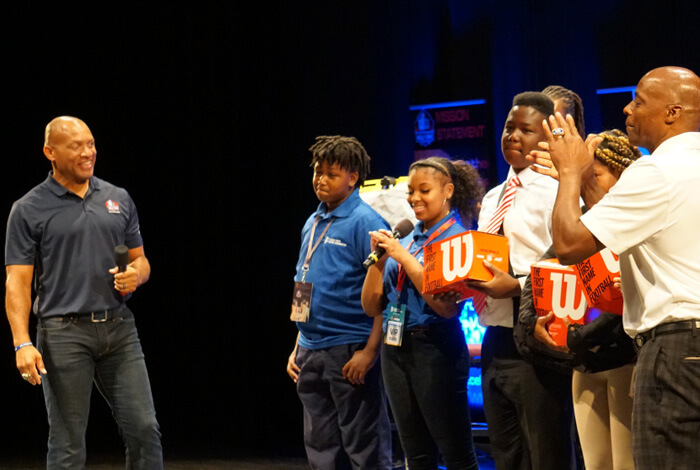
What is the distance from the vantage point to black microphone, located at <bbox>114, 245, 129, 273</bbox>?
355cm

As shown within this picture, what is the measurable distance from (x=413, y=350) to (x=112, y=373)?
1380mm

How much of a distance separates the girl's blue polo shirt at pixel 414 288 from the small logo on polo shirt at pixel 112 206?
1.29 m

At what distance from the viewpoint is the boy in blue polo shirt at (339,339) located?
336cm

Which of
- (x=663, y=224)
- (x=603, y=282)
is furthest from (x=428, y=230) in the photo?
(x=663, y=224)

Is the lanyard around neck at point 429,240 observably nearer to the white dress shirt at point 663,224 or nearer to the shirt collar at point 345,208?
the shirt collar at point 345,208

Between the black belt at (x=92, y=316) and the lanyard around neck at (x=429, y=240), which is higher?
the lanyard around neck at (x=429, y=240)

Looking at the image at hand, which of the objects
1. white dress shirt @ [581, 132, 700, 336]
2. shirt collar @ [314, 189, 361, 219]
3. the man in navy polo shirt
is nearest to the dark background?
shirt collar @ [314, 189, 361, 219]

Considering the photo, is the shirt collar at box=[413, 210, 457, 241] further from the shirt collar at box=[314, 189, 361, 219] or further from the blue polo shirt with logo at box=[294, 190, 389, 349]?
A: the shirt collar at box=[314, 189, 361, 219]

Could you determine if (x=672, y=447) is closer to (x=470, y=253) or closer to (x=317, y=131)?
(x=470, y=253)

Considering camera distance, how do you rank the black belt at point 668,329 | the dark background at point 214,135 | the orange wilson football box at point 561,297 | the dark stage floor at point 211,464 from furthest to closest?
the dark background at point 214,135 → the dark stage floor at point 211,464 → the orange wilson football box at point 561,297 → the black belt at point 668,329

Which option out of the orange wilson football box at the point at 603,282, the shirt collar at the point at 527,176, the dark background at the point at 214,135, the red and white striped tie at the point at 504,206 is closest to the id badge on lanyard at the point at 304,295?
the red and white striped tie at the point at 504,206

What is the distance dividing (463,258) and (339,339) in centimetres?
86

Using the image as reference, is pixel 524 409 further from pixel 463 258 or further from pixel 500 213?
pixel 500 213

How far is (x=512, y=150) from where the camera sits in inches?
120
